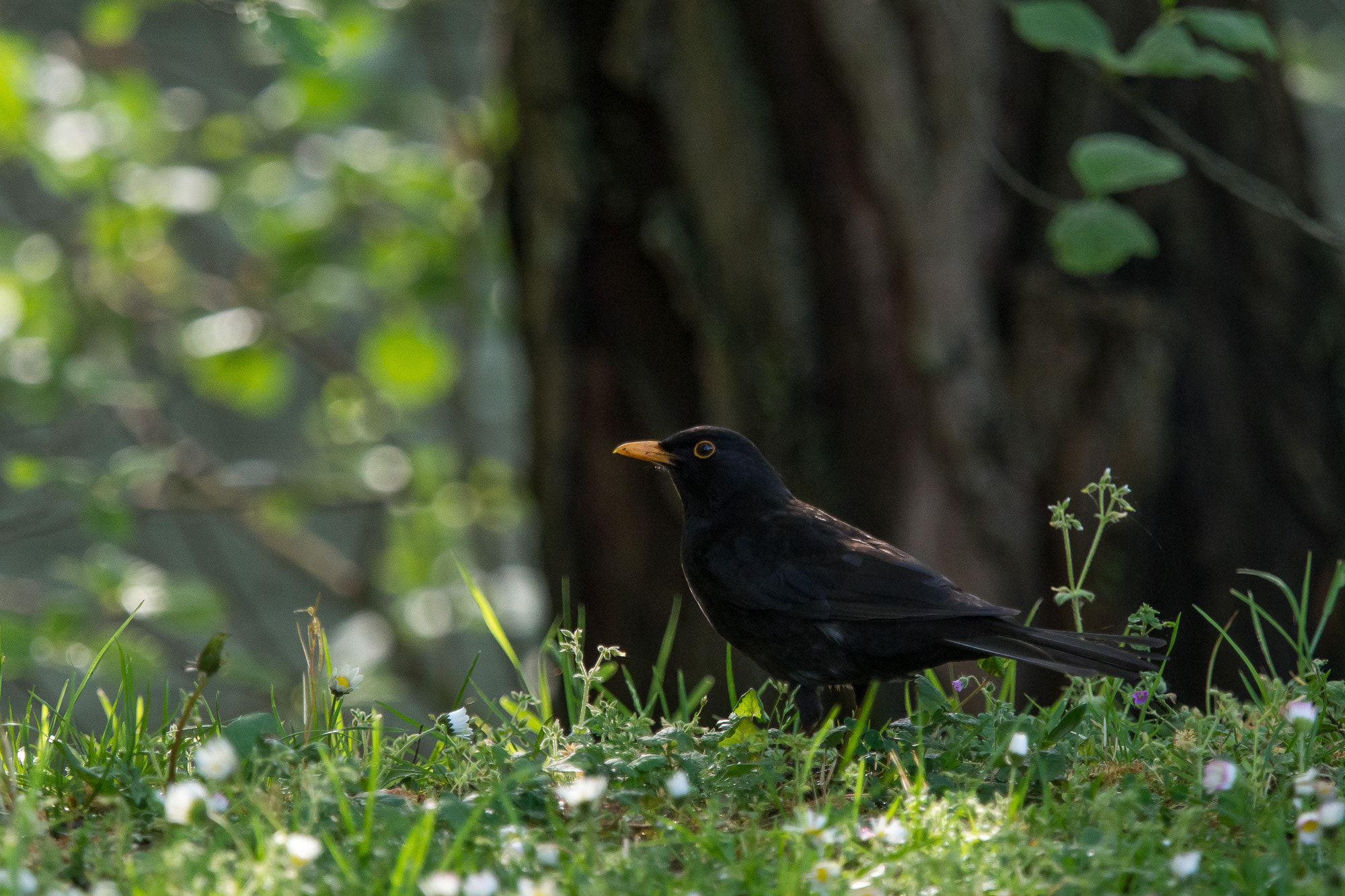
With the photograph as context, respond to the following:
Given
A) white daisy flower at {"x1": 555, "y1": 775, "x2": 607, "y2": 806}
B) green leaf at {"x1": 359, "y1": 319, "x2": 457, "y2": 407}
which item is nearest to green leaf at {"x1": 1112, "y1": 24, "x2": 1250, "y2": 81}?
white daisy flower at {"x1": 555, "y1": 775, "x2": 607, "y2": 806}

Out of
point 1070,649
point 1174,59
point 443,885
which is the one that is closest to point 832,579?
point 1070,649

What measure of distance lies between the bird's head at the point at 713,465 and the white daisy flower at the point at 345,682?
1020 millimetres

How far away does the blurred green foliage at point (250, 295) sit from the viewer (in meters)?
6.05

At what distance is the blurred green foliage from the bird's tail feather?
3.45 metres

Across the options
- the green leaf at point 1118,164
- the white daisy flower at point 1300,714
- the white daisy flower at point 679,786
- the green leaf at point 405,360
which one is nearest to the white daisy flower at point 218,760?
the white daisy flower at point 679,786

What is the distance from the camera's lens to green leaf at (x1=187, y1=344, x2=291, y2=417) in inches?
267

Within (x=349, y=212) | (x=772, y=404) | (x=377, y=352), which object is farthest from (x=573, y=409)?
(x=349, y=212)

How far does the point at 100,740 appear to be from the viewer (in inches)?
108

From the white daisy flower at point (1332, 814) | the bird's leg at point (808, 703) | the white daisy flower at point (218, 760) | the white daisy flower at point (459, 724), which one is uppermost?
the white daisy flower at point (218, 760)

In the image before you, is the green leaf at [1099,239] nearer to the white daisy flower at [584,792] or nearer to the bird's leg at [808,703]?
the bird's leg at [808,703]

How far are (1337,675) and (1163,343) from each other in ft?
4.36

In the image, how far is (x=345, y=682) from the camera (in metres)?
2.76

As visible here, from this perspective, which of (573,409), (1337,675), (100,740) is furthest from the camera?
(573,409)

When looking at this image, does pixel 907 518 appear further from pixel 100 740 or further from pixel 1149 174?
pixel 100 740
